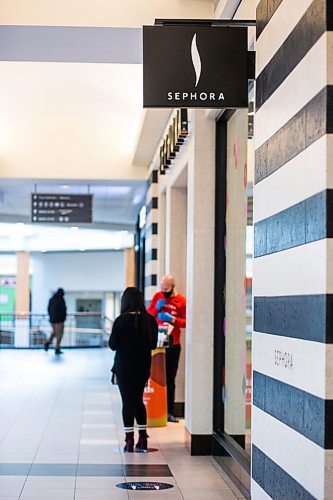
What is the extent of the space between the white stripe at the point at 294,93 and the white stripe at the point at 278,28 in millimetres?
207

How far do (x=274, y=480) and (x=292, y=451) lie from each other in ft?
1.30

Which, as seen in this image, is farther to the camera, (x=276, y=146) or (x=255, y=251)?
(x=255, y=251)

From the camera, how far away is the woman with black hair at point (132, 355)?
7.64 meters

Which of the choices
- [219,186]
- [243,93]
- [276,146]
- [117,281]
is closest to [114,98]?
[219,186]

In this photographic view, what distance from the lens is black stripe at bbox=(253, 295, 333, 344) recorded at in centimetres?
340

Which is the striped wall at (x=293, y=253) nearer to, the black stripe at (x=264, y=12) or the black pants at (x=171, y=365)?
the black stripe at (x=264, y=12)

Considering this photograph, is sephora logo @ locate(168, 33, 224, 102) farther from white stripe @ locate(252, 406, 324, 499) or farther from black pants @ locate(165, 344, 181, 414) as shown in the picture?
black pants @ locate(165, 344, 181, 414)

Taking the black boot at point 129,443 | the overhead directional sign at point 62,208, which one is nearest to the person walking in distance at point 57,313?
the overhead directional sign at point 62,208

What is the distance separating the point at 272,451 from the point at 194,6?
12.6 feet

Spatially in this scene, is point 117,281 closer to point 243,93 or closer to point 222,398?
point 222,398

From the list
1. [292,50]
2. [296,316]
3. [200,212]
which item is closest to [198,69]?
[292,50]

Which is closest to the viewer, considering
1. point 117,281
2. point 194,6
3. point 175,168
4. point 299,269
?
point 299,269

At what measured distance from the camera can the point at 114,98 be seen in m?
11.4

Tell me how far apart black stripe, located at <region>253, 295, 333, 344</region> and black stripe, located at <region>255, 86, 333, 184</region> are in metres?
0.63
